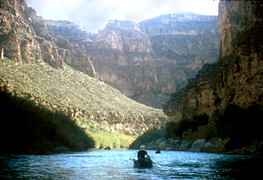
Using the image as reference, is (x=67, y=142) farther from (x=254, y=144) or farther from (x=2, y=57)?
(x=2, y=57)

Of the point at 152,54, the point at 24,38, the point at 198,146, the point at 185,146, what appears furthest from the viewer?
the point at 152,54

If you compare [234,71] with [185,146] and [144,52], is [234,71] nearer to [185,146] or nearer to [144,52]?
[185,146]

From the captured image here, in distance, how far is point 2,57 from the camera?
5525cm

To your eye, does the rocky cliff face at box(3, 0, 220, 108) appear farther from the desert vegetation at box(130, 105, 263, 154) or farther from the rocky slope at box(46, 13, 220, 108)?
the desert vegetation at box(130, 105, 263, 154)

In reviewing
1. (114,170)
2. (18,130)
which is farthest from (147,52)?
(114,170)

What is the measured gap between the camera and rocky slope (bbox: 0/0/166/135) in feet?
172

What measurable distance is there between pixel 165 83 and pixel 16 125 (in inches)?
4614

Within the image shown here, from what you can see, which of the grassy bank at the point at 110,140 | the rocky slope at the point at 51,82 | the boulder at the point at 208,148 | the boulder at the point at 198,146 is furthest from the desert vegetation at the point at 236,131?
the grassy bank at the point at 110,140

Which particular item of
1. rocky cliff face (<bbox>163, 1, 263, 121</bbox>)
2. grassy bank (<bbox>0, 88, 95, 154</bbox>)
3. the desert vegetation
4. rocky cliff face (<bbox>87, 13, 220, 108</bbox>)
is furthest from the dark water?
rocky cliff face (<bbox>87, 13, 220, 108</bbox>)

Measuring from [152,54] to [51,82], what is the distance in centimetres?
9381

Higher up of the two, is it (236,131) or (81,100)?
(81,100)

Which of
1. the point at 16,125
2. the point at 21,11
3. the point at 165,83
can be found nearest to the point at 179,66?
the point at 165,83

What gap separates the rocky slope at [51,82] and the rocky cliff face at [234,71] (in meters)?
25.9

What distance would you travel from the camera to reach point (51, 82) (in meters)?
61.8
